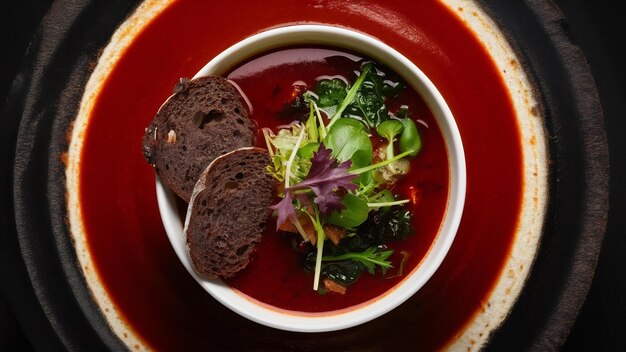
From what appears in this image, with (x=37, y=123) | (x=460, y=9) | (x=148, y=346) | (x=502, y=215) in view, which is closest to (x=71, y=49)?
(x=37, y=123)

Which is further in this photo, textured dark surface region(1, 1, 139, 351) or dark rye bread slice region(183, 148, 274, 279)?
textured dark surface region(1, 1, 139, 351)

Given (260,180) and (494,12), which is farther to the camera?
(494,12)

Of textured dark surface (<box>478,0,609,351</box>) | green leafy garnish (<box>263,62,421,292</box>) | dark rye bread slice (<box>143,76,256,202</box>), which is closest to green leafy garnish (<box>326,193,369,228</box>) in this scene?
green leafy garnish (<box>263,62,421,292</box>)

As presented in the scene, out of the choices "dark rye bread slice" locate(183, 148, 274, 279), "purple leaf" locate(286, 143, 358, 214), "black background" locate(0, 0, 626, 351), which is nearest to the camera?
"purple leaf" locate(286, 143, 358, 214)

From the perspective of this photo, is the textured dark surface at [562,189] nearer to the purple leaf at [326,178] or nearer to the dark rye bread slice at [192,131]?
the purple leaf at [326,178]

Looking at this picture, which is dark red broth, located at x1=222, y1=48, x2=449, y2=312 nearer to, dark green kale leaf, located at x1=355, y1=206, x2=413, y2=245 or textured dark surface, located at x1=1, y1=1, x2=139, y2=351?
dark green kale leaf, located at x1=355, y1=206, x2=413, y2=245

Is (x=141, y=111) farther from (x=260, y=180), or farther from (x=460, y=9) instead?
(x=460, y=9)

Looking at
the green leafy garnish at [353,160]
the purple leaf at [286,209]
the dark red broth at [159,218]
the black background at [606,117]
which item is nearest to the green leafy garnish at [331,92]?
the green leafy garnish at [353,160]
